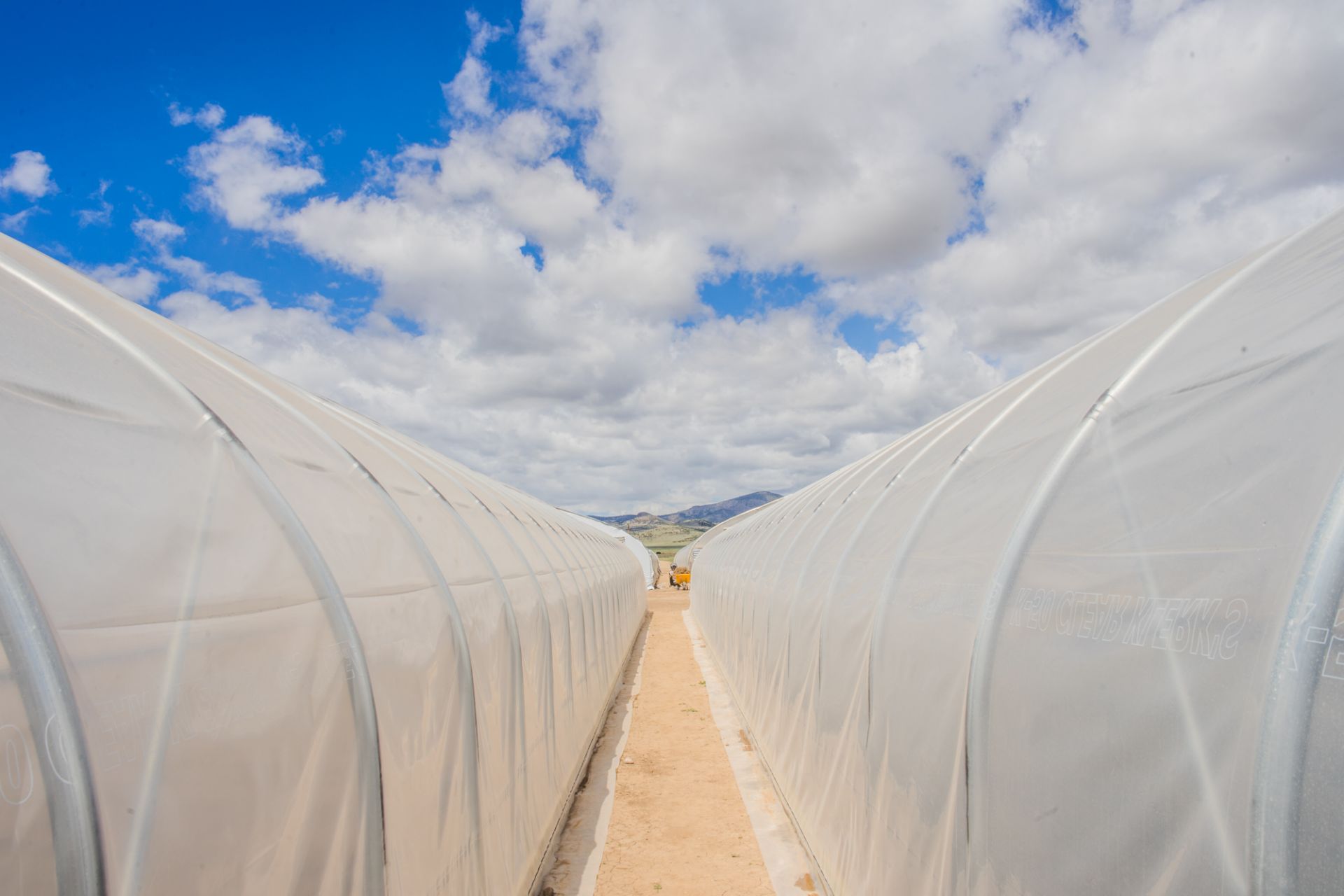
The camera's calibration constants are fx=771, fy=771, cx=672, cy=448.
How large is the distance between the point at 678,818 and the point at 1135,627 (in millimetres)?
8988

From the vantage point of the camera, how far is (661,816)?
11148 mm

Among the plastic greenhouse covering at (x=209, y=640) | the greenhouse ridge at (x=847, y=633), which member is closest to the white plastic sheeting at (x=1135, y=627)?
the greenhouse ridge at (x=847, y=633)

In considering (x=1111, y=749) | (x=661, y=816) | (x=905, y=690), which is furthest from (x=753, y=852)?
(x=1111, y=749)

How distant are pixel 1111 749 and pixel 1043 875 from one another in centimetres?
89

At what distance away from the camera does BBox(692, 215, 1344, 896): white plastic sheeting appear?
2736 mm

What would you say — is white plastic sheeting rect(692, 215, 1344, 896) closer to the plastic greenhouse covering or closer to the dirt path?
the dirt path

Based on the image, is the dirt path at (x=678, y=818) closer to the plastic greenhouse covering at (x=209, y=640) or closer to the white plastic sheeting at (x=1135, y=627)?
the white plastic sheeting at (x=1135, y=627)

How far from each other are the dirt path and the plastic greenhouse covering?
8.77ft

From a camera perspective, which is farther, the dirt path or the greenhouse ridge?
the dirt path

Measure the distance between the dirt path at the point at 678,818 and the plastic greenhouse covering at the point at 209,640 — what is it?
2674 mm

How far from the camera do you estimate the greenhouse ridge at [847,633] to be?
2.74 metres

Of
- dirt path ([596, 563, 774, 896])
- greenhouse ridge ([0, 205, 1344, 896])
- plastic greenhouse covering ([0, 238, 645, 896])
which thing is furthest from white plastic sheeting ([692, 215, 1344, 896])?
plastic greenhouse covering ([0, 238, 645, 896])

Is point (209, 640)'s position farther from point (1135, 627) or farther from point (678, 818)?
point (678, 818)

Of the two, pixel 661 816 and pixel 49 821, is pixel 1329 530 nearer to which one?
pixel 49 821
